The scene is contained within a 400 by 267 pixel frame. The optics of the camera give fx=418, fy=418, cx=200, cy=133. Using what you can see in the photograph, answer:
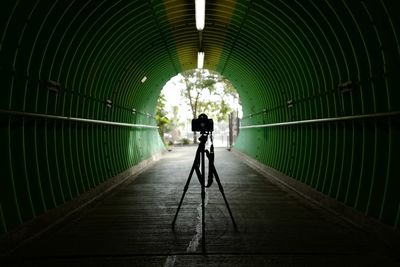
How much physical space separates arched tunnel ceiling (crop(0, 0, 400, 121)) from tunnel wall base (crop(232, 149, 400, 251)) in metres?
1.55

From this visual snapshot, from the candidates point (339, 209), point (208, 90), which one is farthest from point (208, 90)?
point (339, 209)

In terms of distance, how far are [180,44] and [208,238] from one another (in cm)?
959

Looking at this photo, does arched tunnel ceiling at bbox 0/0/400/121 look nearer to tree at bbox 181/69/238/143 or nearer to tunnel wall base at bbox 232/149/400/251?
tunnel wall base at bbox 232/149/400/251

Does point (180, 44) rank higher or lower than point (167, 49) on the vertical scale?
higher

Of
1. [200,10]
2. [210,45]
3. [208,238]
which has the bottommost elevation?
[208,238]

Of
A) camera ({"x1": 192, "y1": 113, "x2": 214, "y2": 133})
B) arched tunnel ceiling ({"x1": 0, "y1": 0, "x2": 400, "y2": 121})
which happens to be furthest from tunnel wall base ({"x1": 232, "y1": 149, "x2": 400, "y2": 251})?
camera ({"x1": 192, "y1": 113, "x2": 214, "y2": 133})

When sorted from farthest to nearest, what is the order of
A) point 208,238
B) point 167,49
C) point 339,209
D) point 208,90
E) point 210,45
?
point 208,90
point 210,45
point 167,49
point 339,209
point 208,238

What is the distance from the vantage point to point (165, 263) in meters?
4.60

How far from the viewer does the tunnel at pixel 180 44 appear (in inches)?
216

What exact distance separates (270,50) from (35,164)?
732 centimetres

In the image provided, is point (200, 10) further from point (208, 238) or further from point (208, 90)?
point (208, 90)

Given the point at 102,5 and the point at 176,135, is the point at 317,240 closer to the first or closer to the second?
the point at 102,5

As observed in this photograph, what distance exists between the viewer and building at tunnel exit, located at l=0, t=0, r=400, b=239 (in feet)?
18.0

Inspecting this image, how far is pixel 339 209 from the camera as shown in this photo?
273 inches
